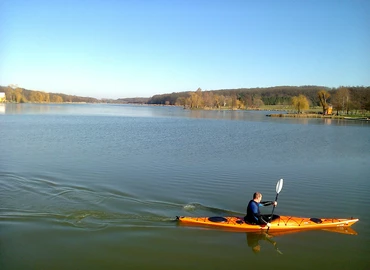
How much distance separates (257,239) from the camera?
8.97m

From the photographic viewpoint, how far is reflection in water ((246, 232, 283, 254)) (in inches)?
333

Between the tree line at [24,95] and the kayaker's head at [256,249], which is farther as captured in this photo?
the tree line at [24,95]

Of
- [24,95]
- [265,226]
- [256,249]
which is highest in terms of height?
[24,95]

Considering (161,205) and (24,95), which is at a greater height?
(24,95)

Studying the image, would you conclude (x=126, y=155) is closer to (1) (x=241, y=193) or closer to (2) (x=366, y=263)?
(1) (x=241, y=193)

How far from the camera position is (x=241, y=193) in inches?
500

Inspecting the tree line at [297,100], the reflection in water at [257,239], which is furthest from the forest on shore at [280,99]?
the reflection in water at [257,239]

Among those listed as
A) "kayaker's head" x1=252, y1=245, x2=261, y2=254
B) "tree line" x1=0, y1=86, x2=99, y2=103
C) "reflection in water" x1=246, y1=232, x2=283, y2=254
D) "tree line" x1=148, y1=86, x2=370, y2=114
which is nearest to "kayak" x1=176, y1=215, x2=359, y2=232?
"reflection in water" x1=246, y1=232, x2=283, y2=254

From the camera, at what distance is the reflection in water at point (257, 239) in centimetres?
845

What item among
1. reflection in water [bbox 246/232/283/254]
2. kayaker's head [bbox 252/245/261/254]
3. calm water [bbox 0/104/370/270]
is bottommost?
kayaker's head [bbox 252/245/261/254]

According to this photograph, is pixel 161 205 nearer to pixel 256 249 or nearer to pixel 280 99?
pixel 256 249

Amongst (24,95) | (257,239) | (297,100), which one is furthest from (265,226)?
(24,95)

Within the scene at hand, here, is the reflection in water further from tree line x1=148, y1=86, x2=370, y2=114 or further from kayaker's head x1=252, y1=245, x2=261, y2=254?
tree line x1=148, y1=86, x2=370, y2=114

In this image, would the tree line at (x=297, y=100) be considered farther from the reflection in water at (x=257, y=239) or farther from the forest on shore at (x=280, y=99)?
the reflection in water at (x=257, y=239)
